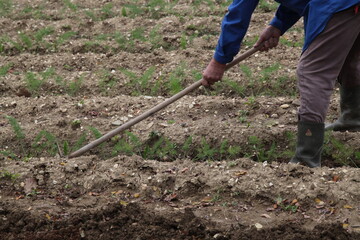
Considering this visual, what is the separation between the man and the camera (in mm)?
4039

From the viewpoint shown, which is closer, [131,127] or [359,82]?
[359,82]

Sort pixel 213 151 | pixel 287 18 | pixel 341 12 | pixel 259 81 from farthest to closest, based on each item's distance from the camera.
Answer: pixel 259 81 → pixel 213 151 → pixel 287 18 → pixel 341 12

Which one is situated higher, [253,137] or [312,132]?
[312,132]

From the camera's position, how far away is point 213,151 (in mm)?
4988

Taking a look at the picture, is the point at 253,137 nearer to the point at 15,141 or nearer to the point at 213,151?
the point at 213,151

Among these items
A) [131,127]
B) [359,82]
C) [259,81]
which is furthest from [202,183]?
[259,81]

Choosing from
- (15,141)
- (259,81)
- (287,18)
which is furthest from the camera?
(259,81)

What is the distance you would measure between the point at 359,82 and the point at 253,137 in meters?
1.01

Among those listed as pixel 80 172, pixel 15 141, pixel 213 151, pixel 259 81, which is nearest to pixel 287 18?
pixel 213 151

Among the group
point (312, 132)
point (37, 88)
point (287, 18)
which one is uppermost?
point (287, 18)

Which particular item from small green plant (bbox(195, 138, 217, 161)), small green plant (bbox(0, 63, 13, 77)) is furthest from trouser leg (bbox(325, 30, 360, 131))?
small green plant (bbox(0, 63, 13, 77))

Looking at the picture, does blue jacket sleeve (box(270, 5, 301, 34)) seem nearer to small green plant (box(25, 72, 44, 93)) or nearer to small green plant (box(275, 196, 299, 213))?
small green plant (box(275, 196, 299, 213))

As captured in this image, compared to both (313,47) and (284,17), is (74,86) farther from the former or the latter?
(313,47)

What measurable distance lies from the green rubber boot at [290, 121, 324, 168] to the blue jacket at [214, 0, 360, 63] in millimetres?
589
